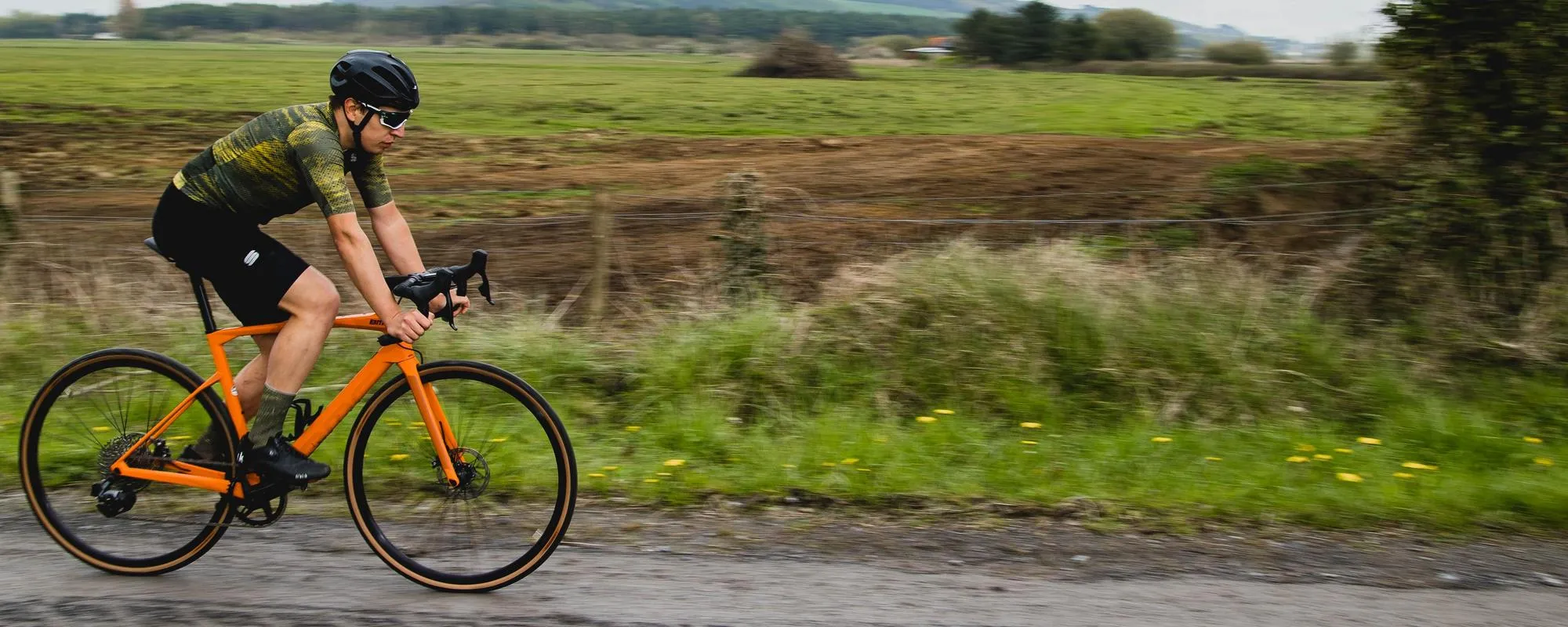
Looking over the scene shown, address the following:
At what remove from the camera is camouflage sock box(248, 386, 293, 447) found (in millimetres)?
3963

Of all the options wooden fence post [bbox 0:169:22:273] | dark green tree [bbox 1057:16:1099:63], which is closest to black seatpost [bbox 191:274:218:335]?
wooden fence post [bbox 0:169:22:273]

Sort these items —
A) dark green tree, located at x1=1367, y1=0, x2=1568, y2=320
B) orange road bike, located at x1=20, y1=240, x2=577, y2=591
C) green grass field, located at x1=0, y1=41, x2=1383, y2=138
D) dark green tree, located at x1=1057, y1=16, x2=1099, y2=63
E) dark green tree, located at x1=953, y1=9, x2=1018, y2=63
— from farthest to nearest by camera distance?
1. dark green tree, located at x1=953, y1=9, x2=1018, y2=63
2. dark green tree, located at x1=1057, y1=16, x2=1099, y2=63
3. green grass field, located at x1=0, y1=41, x2=1383, y2=138
4. dark green tree, located at x1=1367, y1=0, x2=1568, y2=320
5. orange road bike, located at x1=20, y1=240, x2=577, y2=591

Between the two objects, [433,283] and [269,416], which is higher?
[433,283]

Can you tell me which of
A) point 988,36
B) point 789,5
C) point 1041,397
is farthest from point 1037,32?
point 789,5

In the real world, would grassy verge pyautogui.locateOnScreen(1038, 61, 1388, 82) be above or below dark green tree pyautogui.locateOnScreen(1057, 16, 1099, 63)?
below

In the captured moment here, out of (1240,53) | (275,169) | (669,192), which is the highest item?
(1240,53)

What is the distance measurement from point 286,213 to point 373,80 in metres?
0.52

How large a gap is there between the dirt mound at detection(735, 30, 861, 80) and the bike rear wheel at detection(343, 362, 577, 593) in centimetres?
3655

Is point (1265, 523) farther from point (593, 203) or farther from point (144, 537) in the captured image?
point (593, 203)

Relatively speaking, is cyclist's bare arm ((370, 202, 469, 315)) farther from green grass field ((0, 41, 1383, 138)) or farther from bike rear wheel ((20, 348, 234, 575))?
green grass field ((0, 41, 1383, 138))

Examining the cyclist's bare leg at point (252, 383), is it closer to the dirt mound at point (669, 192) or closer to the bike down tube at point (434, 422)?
the bike down tube at point (434, 422)

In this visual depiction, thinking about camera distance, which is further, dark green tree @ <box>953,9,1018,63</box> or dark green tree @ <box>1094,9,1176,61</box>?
dark green tree @ <box>953,9,1018,63</box>

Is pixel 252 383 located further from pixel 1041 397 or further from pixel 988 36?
pixel 988 36

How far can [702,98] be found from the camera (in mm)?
32969
